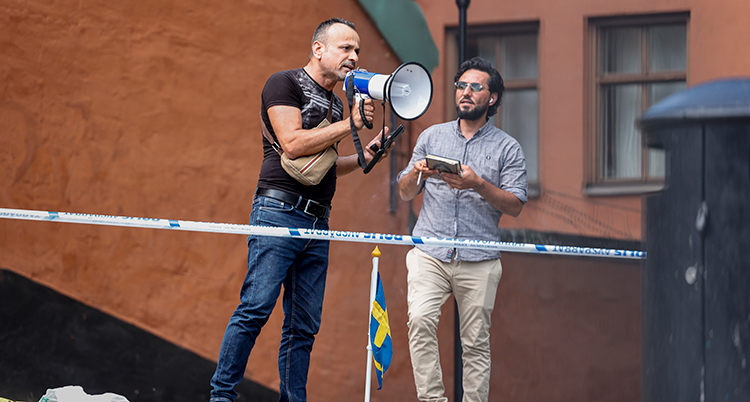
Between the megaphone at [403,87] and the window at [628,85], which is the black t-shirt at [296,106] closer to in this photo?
the megaphone at [403,87]

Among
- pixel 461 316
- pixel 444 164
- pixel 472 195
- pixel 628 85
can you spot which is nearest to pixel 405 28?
pixel 628 85

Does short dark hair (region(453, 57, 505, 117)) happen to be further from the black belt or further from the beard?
the black belt

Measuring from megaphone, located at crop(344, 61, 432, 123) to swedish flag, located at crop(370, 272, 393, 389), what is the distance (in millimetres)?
987

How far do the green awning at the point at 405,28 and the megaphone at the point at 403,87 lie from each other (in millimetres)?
1873

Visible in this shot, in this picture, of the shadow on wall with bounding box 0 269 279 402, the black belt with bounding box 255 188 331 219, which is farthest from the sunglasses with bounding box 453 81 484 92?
the shadow on wall with bounding box 0 269 279 402

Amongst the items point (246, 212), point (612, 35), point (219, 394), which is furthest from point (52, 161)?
point (612, 35)

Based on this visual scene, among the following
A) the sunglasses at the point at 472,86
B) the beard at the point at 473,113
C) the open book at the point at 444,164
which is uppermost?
the sunglasses at the point at 472,86

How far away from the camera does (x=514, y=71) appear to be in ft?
16.7

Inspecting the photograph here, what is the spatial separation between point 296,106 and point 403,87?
468 millimetres

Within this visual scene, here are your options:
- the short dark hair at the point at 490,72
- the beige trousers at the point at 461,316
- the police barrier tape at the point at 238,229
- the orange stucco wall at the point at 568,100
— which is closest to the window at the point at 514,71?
the orange stucco wall at the point at 568,100

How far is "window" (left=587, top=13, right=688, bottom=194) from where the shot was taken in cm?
480

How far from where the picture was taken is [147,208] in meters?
4.66

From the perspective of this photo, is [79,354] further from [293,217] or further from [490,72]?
[490,72]

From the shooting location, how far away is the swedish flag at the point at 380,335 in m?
3.61
